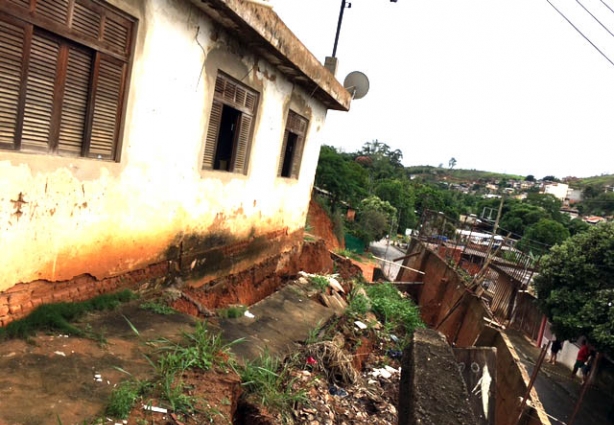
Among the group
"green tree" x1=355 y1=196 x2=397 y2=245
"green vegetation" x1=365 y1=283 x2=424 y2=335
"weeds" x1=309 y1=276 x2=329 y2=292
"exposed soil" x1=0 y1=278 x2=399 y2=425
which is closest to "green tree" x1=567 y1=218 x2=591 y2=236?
"green tree" x1=355 y1=196 x2=397 y2=245

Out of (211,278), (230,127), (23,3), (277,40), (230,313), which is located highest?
(277,40)

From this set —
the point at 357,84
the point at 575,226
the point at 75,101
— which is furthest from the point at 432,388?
the point at 575,226

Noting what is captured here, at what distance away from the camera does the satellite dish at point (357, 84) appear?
855cm

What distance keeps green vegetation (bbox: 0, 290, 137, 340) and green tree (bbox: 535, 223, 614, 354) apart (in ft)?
Result: 34.4

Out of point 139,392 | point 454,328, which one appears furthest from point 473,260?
point 139,392

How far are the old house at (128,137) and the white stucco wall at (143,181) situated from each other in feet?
0.04

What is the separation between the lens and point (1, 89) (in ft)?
8.38

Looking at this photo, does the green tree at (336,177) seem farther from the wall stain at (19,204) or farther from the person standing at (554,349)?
the wall stain at (19,204)

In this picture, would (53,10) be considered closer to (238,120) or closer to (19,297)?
(19,297)

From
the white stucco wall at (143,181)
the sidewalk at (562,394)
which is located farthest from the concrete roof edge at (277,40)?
the sidewalk at (562,394)

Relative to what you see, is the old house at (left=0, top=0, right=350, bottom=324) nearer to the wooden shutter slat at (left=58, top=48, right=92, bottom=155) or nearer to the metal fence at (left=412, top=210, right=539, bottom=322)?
the wooden shutter slat at (left=58, top=48, right=92, bottom=155)

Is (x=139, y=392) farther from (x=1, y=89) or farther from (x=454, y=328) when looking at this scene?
(x=454, y=328)

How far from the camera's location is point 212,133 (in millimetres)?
4719

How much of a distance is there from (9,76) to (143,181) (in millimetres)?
1349
